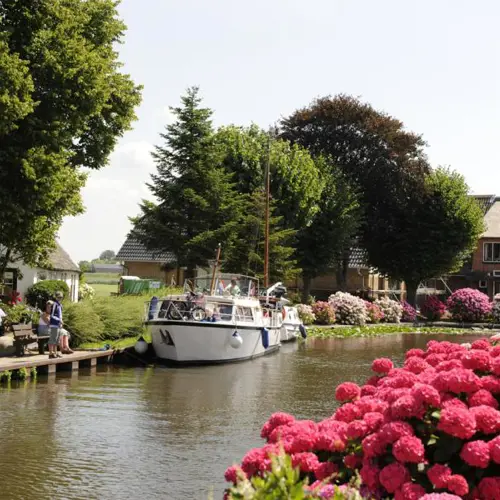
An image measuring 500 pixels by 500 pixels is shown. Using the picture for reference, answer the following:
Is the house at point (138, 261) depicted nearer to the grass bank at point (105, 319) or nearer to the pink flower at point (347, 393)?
the grass bank at point (105, 319)

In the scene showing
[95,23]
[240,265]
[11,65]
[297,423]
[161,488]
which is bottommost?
[161,488]

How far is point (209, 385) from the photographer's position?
2497cm

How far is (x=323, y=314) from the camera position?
5422 centimetres

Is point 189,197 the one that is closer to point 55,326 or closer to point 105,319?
point 105,319

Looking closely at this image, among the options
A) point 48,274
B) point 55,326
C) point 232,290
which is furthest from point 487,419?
point 48,274

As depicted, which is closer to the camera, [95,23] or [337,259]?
[95,23]

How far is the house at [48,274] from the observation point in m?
44.1

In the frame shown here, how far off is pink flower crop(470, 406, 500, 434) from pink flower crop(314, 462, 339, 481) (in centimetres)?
129

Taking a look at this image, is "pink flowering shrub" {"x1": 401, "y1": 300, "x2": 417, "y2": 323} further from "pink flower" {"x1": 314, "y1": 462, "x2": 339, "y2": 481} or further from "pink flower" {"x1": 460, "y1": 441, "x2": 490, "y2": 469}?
"pink flower" {"x1": 460, "y1": 441, "x2": 490, "y2": 469}

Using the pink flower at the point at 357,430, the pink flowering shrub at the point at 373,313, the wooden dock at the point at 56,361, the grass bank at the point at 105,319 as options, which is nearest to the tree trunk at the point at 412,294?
the pink flowering shrub at the point at 373,313

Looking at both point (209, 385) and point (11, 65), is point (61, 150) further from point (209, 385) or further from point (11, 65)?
point (209, 385)

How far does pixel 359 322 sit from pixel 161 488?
4402cm

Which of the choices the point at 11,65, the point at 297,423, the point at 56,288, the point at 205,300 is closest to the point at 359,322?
the point at 56,288

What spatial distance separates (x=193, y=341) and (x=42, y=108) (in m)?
9.53
